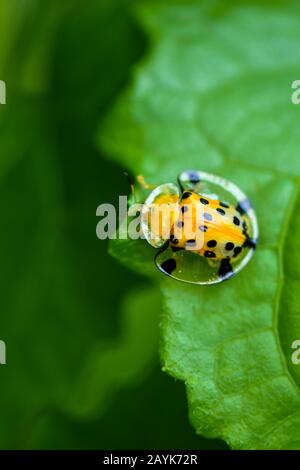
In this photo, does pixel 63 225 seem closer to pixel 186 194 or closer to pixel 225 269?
pixel 186 194

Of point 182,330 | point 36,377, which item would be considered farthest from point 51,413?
point 182,330

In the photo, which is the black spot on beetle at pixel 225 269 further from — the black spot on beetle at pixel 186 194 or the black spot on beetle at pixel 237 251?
the black spot on beetle at pixel 186 194

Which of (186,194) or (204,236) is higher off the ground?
(186,194)

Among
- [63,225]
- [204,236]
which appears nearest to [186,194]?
[204,236]

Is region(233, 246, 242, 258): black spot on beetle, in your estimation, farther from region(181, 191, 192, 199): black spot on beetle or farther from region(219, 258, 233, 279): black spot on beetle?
region(181, 191, 192, 199): black spot on beetle

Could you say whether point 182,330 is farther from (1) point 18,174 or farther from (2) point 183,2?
(2) point 183,2
